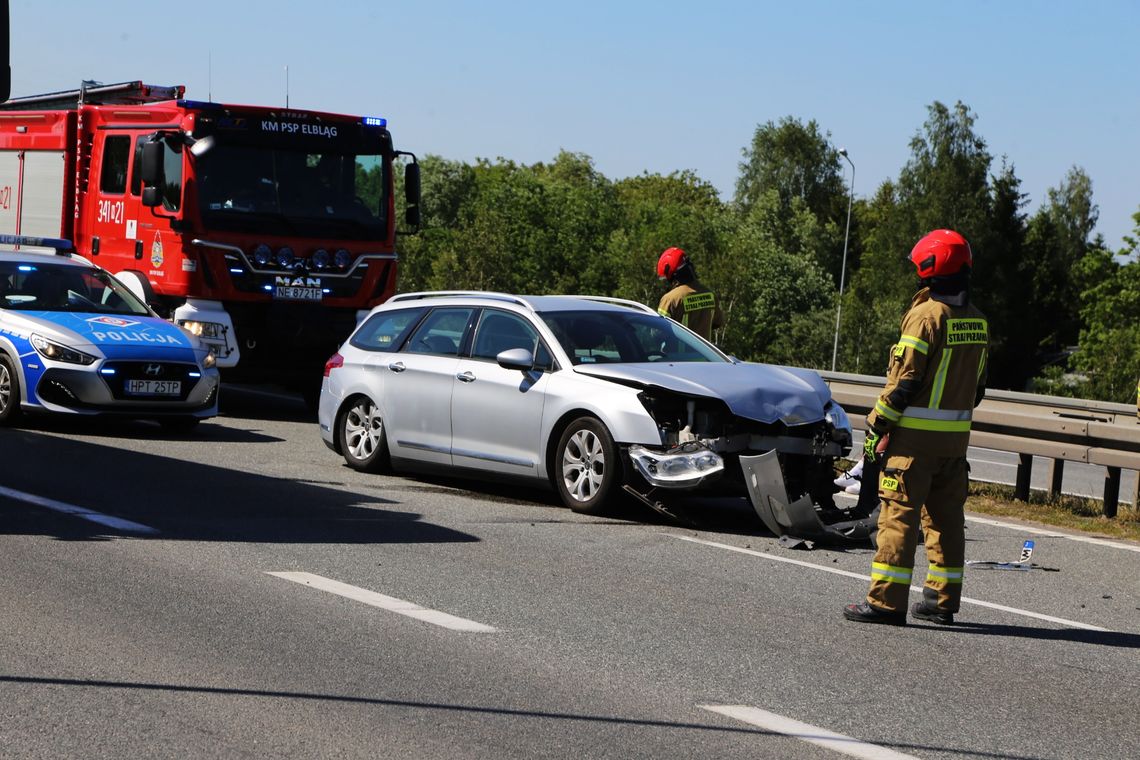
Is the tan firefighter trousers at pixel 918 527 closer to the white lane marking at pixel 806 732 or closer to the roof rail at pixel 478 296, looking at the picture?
the white lane marking at pixel 806 732

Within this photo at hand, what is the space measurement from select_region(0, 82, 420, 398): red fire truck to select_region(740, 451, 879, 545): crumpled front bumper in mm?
8465

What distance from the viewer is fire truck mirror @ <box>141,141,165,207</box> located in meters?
16.9

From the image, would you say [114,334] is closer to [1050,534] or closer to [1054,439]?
[1054,439]

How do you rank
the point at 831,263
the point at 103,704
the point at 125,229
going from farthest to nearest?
the point at 831,263 → the point at 125,229 → the point at 103,704

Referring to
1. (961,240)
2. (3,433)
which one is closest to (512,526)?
(961,240)

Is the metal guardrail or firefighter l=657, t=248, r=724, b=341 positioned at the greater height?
firefighter l=657, t=248, r=724, b=341

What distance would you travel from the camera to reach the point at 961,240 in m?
7.53

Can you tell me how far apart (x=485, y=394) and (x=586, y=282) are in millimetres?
98648

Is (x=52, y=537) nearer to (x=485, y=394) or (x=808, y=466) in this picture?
(x=485, y=394)

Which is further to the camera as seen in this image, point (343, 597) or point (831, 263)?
point (831, 263)

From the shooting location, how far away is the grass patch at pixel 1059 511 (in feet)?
39.0

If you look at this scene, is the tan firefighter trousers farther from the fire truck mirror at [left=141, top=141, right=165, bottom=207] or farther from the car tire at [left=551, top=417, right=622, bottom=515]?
the fire truck mirror at [left=141, top=141, right=165, bottom=207]

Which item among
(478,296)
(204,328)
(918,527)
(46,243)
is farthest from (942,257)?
(46,243)

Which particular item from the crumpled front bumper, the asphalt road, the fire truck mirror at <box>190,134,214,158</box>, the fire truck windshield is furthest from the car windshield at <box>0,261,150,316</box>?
the crumpled front bumper
